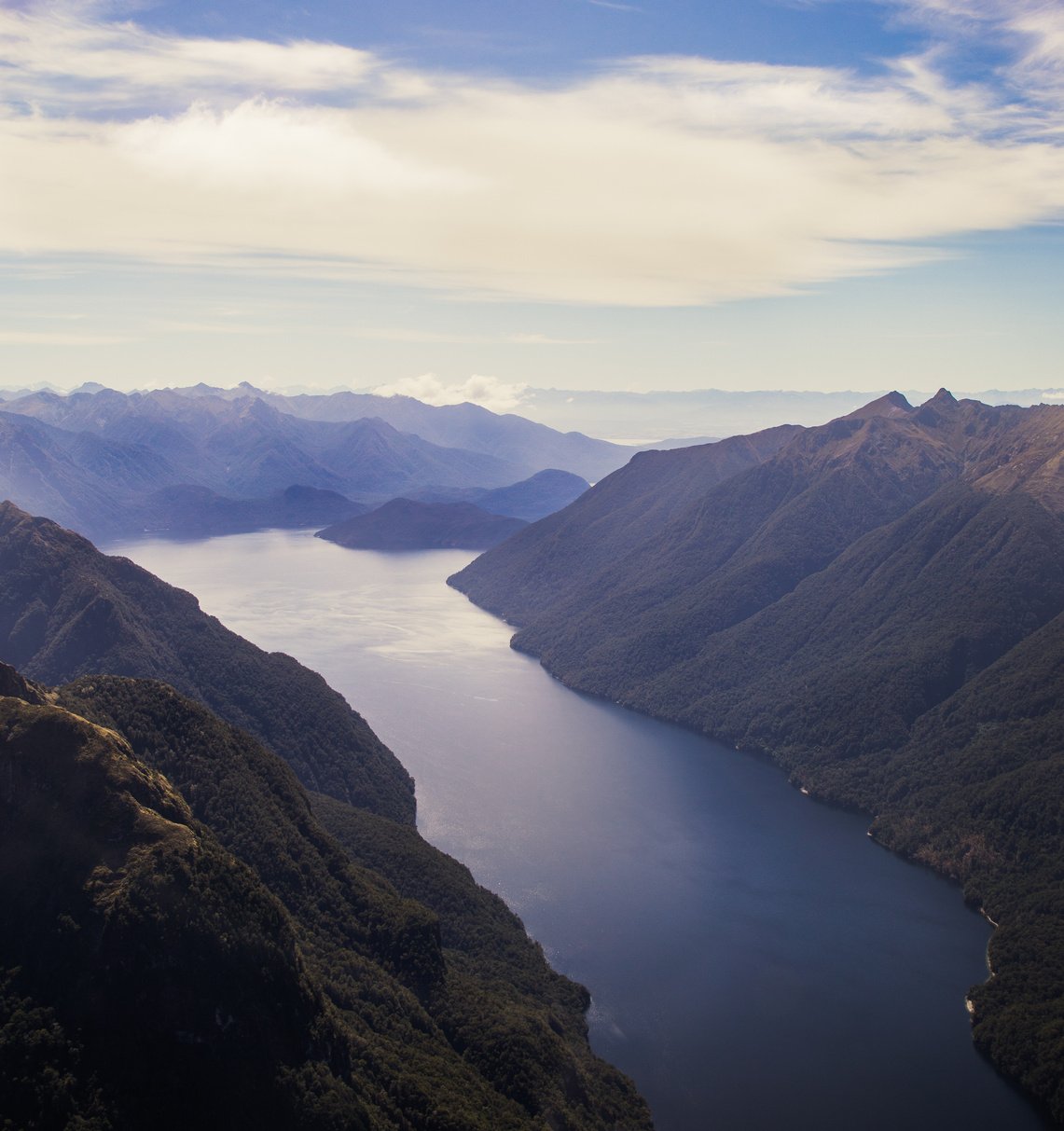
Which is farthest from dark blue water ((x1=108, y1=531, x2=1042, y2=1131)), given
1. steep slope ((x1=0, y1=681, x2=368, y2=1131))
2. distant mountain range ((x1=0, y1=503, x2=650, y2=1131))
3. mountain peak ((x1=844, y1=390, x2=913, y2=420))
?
mountain peak ((x1=844, y1=390, x2=913, y2=420))

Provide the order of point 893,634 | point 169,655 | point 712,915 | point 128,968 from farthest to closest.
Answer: point 893,634 → point 169,655 → point 712,915 → point 128,968

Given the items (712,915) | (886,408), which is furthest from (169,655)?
(886,408)

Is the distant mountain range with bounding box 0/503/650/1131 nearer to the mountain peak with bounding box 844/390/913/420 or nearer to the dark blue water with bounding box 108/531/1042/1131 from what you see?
the dark blue water with bounding box 108/531/1042/1131

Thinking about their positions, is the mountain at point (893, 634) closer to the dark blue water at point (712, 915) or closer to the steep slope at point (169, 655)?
the dark blue water at point (712, 915)

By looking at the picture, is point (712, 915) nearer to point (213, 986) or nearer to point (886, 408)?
point (213, 986)

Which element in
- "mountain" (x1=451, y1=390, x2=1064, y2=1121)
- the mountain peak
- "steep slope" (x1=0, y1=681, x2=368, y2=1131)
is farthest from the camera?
the mountain peak

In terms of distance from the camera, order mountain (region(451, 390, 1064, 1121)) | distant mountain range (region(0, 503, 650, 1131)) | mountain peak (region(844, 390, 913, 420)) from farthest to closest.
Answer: mountain peak (region(844, 390, 913, 420)) → mountain (region(451, 390, 1064, 1121)) → distant mountain range (region(0, 503, 650, 1131))
